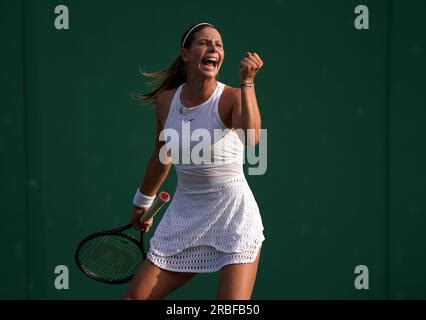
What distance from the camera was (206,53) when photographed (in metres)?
4.28

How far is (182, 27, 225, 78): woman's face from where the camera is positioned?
4.27m

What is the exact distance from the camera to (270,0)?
5.86 metres

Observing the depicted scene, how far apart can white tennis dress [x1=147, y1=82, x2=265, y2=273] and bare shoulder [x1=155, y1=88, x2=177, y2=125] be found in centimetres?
21

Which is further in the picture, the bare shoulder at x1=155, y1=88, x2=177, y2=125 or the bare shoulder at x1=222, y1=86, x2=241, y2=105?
the bare shoulder at x1=155, y1=88, x2=177, y2=125

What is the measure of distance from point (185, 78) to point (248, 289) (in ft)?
3.88

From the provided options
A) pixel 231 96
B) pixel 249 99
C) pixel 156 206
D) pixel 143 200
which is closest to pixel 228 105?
pixel 231 96

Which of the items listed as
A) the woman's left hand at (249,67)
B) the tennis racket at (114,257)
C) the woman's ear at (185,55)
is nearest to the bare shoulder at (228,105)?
the woman's left hand at (249,67)

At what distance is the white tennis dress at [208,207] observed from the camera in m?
4.14

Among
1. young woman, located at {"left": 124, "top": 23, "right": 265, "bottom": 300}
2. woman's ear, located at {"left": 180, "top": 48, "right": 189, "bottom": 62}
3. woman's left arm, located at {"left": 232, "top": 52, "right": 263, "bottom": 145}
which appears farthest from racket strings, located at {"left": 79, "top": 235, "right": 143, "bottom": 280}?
woman's left arm, located at {"left": 232, "top": 52, "right": 263, "bottom": 145}

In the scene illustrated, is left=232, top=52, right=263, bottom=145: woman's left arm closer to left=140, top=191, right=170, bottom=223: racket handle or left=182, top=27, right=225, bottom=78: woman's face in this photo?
left=182, top=27, right=225, bottom=78: woman's face

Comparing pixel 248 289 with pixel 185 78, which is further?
pixel 185 78

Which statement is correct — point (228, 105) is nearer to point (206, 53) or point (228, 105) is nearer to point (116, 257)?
point (206, 53)
